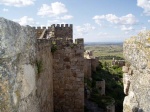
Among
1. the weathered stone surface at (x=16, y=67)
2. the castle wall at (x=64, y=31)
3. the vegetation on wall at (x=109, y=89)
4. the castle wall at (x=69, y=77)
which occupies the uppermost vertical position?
the castle wall at (x=64, y=31)

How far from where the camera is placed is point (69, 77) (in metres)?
13.2

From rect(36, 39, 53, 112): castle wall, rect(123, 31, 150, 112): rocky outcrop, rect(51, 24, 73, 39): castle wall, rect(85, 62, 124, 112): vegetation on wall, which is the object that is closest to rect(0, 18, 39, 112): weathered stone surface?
rect(123, 31, 150, 112): rocky outcrop

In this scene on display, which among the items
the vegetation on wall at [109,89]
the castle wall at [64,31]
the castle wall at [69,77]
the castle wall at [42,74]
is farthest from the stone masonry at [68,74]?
the castle wall at [64,31]

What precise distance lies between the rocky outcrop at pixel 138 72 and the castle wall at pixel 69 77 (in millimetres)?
8515

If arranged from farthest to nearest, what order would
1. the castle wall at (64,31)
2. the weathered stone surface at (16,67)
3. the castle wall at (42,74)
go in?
the castle wall at (64,31) → the castle wall at (42,74) → the weathered stone surface at (16,67)

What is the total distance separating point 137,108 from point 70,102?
944 cm

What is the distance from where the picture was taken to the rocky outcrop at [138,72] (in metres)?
3.85

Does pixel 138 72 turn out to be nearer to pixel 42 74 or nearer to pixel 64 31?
pixel 42 74

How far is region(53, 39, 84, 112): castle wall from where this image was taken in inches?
516

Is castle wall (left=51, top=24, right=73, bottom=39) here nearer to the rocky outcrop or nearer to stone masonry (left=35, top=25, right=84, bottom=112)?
stone masonry (left=35, top=25, right=84, bottom=112)

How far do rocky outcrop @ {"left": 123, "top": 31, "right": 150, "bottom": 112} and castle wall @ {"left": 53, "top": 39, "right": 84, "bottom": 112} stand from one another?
8515mm

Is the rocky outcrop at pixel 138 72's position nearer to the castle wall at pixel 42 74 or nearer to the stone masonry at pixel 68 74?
the castle wall at pixel 42 74

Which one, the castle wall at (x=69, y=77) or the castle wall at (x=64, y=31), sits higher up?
the castle wall at (x=64, y=31)

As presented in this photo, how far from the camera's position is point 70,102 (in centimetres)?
1343
